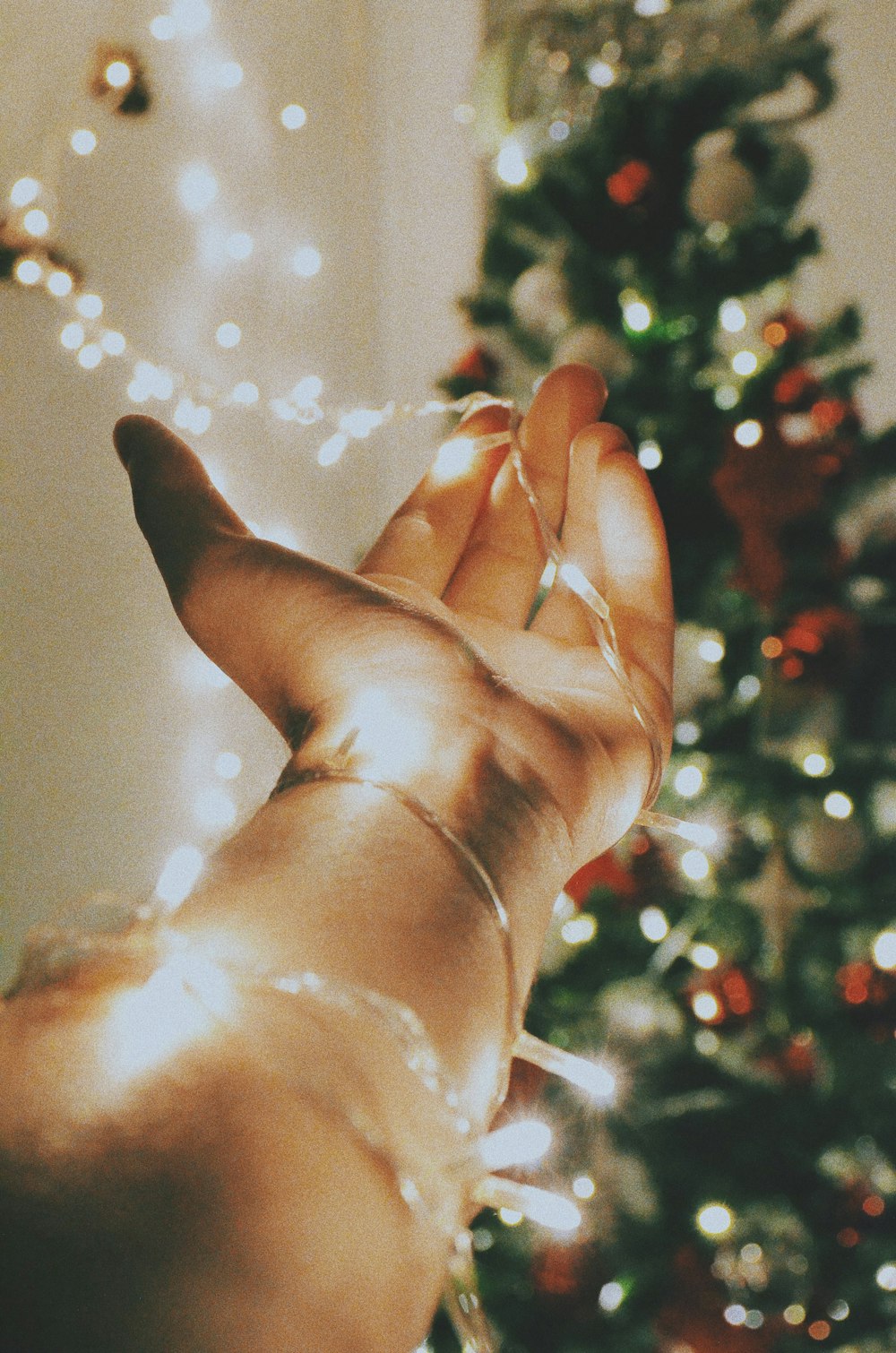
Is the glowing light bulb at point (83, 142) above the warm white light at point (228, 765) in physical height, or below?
above

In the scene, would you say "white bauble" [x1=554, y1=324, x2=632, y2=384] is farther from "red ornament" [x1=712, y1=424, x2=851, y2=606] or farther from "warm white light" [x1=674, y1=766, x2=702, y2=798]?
"warm white light" [x1=674, y1=766, x2=702, y2=798]

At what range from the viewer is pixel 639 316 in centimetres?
97

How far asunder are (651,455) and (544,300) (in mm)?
218

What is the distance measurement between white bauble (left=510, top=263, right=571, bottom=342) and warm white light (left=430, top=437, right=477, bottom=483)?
13.5 inches

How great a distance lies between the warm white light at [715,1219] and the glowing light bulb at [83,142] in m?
1.52

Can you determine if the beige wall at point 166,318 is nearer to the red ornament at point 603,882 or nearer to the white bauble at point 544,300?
the white bauble at point 544,300

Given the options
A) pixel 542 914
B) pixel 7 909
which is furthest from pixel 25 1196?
pixel 7 909

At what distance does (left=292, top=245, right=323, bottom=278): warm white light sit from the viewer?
1.55 meters

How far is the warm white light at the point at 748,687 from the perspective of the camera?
3.19 ft

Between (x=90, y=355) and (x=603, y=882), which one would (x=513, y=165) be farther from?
(x=603, y=882)

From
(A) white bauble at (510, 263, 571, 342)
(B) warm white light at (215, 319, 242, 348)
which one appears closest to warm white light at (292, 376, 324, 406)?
(B) warm white light at (215, 319, 242, 348)

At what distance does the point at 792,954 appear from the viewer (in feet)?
3.10

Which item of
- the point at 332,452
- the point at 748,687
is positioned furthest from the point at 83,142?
the point at 748,687

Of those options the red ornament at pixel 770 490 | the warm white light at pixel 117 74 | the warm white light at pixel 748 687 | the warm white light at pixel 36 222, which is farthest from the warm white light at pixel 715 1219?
the warm white light at pixel 117 74
